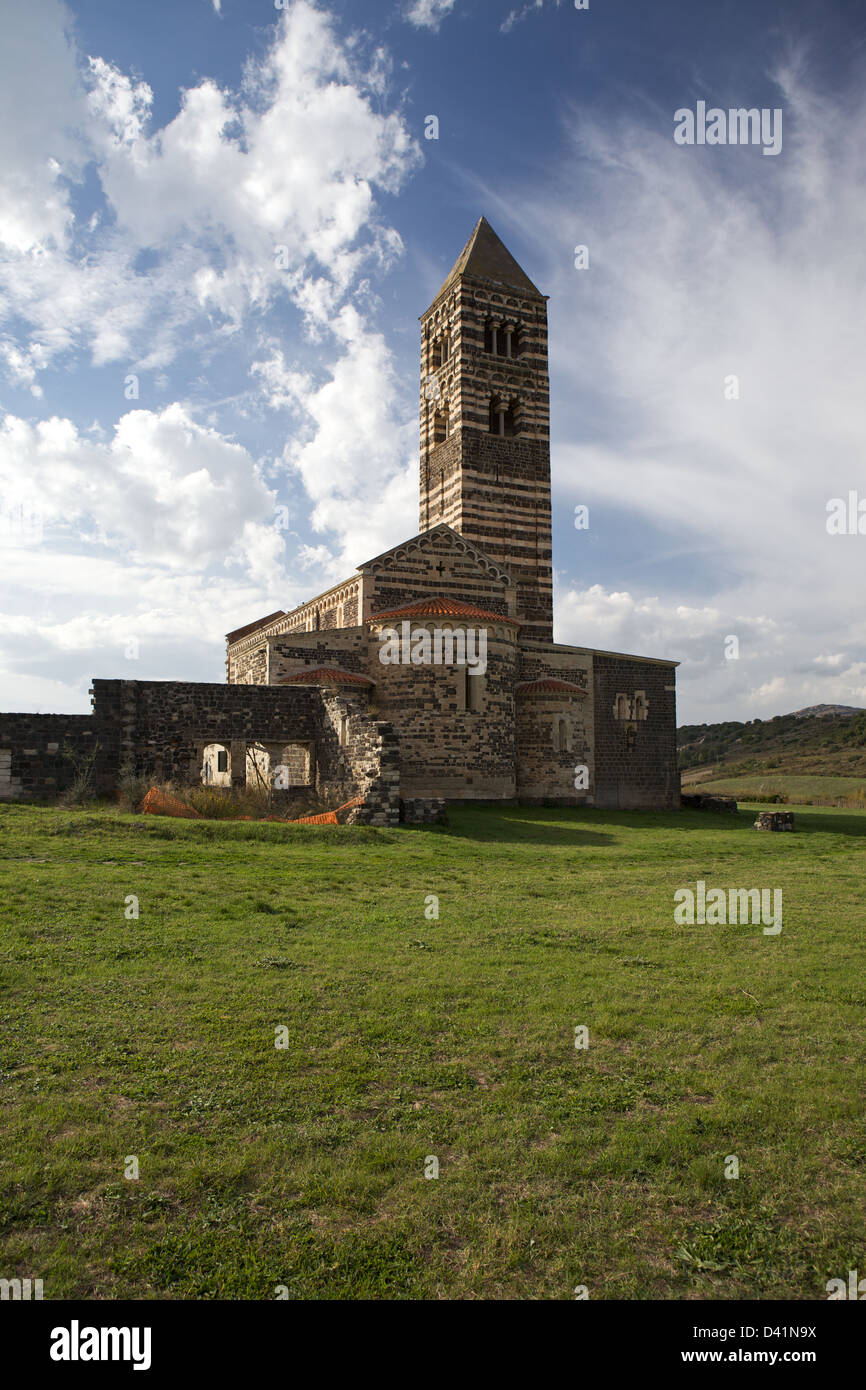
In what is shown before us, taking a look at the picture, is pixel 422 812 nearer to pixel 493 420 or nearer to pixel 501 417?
pixel 501 417

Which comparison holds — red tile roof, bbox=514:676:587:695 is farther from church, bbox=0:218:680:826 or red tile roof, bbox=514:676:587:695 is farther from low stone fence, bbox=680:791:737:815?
low stone fence, bbox=680:791:737:815

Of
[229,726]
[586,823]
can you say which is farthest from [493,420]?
[229,726]

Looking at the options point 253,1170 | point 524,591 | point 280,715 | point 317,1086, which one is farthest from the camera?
point 524,591

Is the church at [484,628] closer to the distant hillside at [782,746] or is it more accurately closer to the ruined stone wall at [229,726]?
the ruined stone wall at [229,726]

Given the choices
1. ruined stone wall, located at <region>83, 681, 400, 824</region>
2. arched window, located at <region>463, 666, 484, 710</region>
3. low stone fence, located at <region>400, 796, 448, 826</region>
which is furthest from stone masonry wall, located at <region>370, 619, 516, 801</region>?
low stone fence, located at <region>400, 796, 448, 826</region>

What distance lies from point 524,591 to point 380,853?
23825mm

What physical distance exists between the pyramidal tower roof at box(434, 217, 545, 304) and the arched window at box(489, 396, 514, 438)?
591 cm

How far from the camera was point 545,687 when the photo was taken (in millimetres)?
28828

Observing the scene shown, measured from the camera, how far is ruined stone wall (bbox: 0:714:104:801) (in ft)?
66.6

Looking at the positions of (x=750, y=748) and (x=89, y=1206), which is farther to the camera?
(x=750, y=748)

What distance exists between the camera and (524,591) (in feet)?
122

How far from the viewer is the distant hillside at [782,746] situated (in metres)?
58.7

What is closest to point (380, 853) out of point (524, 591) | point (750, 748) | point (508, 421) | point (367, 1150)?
point (367, 1150)
